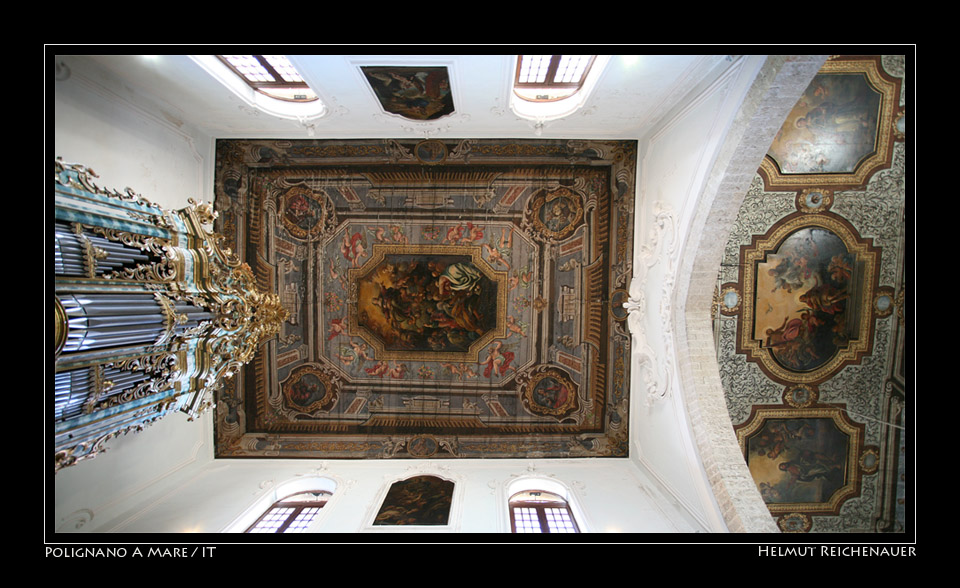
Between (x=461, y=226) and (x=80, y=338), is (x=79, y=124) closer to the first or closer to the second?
(x=80, y=338)

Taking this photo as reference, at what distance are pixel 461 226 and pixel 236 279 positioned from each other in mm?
5148

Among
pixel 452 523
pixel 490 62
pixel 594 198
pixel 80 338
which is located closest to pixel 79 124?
pixel 80 338

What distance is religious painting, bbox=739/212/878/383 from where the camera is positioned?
9.12m

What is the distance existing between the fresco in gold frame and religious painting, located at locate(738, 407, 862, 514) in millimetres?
5303

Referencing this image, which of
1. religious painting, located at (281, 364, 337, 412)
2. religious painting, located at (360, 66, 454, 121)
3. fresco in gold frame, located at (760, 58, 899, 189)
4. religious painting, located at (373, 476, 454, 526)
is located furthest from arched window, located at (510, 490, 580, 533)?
religious painting, located at (360, 66, 454, 121)

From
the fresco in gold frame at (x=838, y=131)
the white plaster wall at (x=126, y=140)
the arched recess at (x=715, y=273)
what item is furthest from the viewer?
the fresco in gold frame at (x=838, y=131)

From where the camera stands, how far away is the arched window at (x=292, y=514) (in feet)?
26.2

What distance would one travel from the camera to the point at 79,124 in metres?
→ 6.84

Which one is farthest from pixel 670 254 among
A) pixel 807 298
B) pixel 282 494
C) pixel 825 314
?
pixel 282 494

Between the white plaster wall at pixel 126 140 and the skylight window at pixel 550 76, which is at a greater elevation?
the skylight window at pixel 550 76

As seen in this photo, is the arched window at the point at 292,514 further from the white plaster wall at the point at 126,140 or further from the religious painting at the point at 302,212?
the white plaster wall at the point at 126,140

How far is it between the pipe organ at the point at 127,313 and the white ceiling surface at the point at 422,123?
Answer: 9.73 ft
